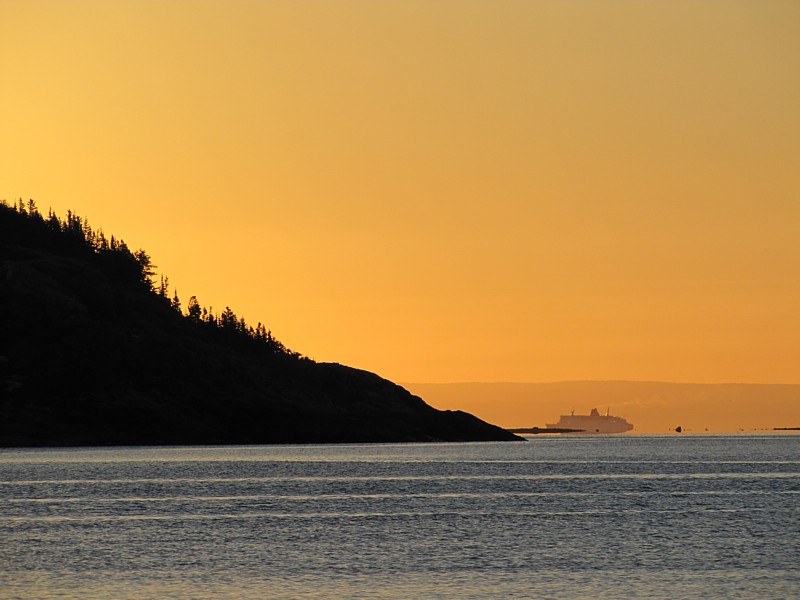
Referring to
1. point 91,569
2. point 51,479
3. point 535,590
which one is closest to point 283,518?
point 91,569

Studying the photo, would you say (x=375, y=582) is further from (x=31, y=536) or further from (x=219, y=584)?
(x=31, y=536)

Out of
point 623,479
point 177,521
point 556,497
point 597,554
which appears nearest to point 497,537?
point 597,554

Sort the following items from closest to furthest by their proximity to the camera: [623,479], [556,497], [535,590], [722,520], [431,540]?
[535,590]
[431,540]
[722,520]
[556,497]
[623,479]

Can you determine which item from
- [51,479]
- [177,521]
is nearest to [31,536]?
[177,521]

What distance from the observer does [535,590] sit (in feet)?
240

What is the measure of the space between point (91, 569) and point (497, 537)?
34051 millimetres

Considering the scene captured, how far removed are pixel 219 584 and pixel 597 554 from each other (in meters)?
29.0

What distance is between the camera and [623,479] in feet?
632

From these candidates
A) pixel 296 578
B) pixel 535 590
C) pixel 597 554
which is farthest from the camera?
pixel 597 554

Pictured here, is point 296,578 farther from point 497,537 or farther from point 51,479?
point 51,479

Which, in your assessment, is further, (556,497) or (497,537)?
(556,497)

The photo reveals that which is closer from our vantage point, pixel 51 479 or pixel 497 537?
pixel 497 537

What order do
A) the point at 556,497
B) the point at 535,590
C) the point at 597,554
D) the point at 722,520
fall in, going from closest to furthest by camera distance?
the point at 535,590, the point at 597,554, the point at 722,520, the point at 556,497

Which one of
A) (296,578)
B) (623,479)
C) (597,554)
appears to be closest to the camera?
(296,578)
